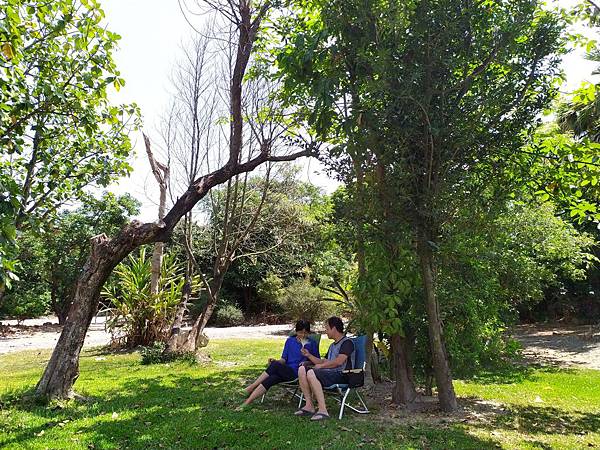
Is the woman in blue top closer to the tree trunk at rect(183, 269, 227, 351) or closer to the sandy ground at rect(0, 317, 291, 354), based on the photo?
the tree trunk at rect(183, 269, 227, 351)

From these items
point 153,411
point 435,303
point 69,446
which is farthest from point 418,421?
point 69,446

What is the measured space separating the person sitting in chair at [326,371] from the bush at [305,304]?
14656 millimetres

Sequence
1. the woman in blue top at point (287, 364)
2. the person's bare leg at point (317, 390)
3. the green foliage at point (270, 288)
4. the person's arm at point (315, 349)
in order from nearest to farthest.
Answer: the person's bare leg at point (317, 390) < the woman in blue top at point (287, 364) < the person's arm at point (315, 349) < the green foliage at point (270, 288)

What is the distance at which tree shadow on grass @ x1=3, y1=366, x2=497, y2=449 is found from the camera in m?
4.60

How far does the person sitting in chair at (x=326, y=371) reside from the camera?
5.54m

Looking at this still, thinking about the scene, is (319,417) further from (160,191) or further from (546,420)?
(160,191)

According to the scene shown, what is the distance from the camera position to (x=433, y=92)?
5512mm

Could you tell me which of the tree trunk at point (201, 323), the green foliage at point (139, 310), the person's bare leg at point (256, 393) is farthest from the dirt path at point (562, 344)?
the green foliage at point (139, 310)

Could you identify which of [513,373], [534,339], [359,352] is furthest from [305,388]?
[534,339]

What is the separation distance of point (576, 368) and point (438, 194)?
23.5 ft

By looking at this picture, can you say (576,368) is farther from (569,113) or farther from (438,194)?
(569,113)

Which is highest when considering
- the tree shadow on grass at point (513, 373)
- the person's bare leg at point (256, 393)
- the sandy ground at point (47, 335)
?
the sandy ground at point (47, 335)

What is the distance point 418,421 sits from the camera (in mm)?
5484

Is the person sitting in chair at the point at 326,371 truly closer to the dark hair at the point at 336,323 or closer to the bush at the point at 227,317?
the dark hair at the point at 336,323
